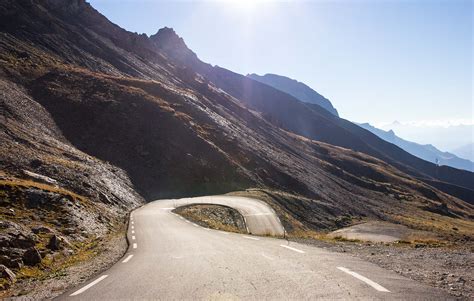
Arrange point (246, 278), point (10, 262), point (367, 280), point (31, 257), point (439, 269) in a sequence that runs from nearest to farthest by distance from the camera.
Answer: point (367, 280) < point (246, 278) < point (439, 269) < point (10, 262) < point (31, 257)

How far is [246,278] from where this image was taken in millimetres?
8945

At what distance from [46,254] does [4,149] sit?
25.5 m

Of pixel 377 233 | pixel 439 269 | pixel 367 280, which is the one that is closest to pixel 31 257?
pixel 367 280

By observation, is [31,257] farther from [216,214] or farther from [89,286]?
[216,214]

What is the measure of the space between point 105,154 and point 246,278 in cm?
5042

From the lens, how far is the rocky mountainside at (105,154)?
65.7 ft

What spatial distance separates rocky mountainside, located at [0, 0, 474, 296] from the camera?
2003cm

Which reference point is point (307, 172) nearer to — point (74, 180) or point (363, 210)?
point (363, 210)

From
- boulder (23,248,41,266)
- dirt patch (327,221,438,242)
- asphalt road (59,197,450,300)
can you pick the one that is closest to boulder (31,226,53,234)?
boulder (23,248,41,266)

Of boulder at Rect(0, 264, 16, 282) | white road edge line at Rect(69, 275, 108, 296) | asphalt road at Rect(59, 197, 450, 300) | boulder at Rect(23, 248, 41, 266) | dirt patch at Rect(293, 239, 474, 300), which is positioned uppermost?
dirt patch at Rect(293, 239, 474, 300)

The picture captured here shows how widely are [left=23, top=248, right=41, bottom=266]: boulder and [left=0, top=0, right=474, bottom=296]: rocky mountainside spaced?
0.04 meters

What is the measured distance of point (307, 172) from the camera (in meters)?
81.5

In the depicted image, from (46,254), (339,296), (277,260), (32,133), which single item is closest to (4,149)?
(32,133)

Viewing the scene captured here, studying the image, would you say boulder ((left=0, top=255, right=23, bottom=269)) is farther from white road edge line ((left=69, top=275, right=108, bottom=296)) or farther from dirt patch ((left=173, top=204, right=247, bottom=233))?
dirt patch ((left=173, top=204, right=247, bottom=233))
